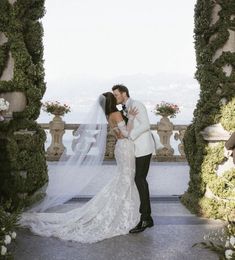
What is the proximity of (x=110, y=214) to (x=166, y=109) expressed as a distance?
30.7ft

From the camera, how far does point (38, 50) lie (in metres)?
8.05

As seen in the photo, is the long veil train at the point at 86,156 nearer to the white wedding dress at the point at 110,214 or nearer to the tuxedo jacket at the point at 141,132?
the white wedding dress at the point at 110,214

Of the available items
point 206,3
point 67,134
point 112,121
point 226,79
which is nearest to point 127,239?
point 112,121

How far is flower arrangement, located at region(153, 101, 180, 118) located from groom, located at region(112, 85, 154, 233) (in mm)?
9205

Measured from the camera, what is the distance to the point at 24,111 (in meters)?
7.70

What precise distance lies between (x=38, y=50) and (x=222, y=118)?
3.36 metres

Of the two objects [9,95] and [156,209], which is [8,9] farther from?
[156,209]

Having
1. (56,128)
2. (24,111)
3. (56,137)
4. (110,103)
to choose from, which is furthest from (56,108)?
(110,103)

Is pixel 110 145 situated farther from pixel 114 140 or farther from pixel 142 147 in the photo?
pixel 142 147

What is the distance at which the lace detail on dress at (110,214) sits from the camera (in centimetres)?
616

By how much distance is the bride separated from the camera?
6129mm

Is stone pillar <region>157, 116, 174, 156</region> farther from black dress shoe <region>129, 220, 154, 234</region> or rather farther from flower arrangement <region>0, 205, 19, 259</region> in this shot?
flower arrangement <region>0, 205, 19, 259</region>

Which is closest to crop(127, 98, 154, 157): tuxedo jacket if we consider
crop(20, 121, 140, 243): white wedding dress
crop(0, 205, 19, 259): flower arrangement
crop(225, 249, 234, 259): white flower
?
crop(20, 121, 140, 243): white wedding dress

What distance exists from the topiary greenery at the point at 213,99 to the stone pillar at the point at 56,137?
851cm
